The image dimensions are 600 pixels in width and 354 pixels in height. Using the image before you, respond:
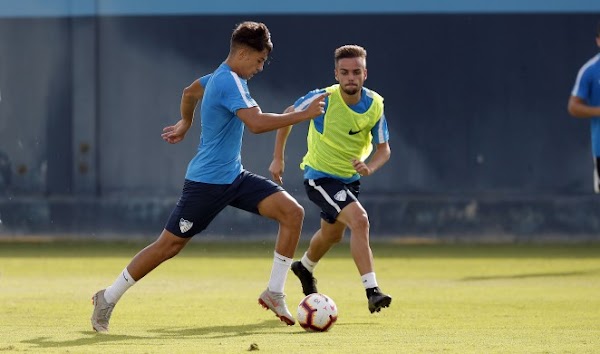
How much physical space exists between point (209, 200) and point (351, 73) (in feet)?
5.39

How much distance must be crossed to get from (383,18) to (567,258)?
4047 millimetres

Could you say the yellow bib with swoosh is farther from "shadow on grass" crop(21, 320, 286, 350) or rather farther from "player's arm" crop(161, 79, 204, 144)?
"shadow on grass" crop(21, 320, 286, 350)

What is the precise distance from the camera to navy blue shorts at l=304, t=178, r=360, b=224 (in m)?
10.4

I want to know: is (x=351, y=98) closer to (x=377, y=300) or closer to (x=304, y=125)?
(x=377, y=300)

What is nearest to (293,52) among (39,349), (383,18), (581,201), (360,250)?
(383,18)

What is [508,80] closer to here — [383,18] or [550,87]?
[550,87]

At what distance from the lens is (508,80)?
18500mm

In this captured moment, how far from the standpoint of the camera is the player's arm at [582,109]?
12500mm

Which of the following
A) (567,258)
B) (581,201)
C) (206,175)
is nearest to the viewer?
(206,175)

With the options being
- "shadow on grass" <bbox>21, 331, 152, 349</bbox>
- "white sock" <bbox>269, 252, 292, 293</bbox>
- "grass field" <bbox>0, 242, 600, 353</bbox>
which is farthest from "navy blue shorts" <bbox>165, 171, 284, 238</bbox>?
"shadow on grass" <bbox>21, 331, 152, 349</bbox>

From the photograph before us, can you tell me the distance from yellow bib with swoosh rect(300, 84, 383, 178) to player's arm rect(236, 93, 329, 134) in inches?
60.7

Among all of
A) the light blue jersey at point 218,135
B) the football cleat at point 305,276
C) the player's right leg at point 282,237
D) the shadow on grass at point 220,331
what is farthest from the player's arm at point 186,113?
the football cleat at point 305,276

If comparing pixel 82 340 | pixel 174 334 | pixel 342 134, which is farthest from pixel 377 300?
pixel 82 340

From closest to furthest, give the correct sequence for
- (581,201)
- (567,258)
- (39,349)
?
(39,349)
(567,258)
(581,201)
